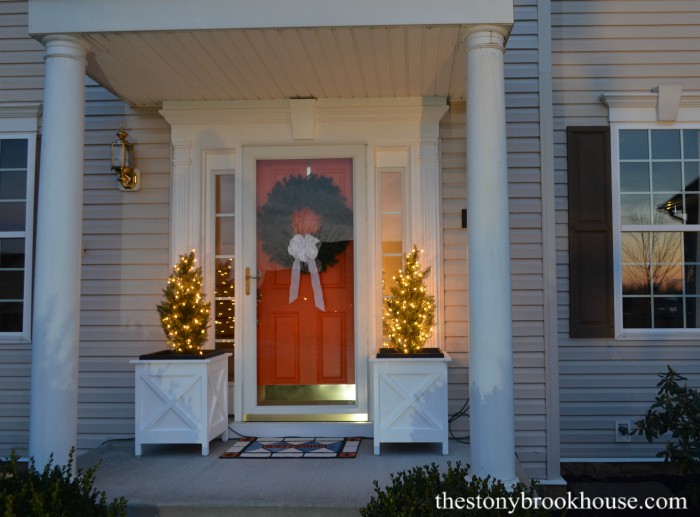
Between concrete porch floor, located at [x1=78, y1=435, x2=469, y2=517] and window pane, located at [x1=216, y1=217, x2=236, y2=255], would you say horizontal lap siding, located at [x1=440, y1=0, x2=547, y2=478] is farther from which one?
window pane, located at [x1=216, y1=217, x2=236, y2=255]

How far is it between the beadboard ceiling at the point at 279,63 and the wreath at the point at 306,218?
720 mm

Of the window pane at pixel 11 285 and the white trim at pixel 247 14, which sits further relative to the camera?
the window pane at pixel 11 285

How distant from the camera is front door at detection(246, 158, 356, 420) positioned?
17.1 ft

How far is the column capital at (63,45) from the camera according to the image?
152 inches

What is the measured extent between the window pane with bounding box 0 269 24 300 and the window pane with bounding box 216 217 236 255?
1.59 metres

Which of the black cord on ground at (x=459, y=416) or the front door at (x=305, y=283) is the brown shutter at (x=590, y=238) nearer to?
the black cord on ground at (x=459, y=416)

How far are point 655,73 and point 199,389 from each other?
4175 mm

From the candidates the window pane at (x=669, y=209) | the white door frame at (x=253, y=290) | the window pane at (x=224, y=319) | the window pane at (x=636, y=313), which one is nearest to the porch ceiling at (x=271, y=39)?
the white door frame at (x=253, y=290)

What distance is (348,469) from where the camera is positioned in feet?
13.6

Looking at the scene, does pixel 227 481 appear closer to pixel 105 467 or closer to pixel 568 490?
pixel 105 467

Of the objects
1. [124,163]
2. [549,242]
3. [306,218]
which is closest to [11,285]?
[124,163]

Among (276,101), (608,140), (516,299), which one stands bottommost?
(516,299)

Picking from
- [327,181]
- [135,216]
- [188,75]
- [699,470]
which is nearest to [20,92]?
[135,216]

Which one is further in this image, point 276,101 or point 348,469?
point 276,101
